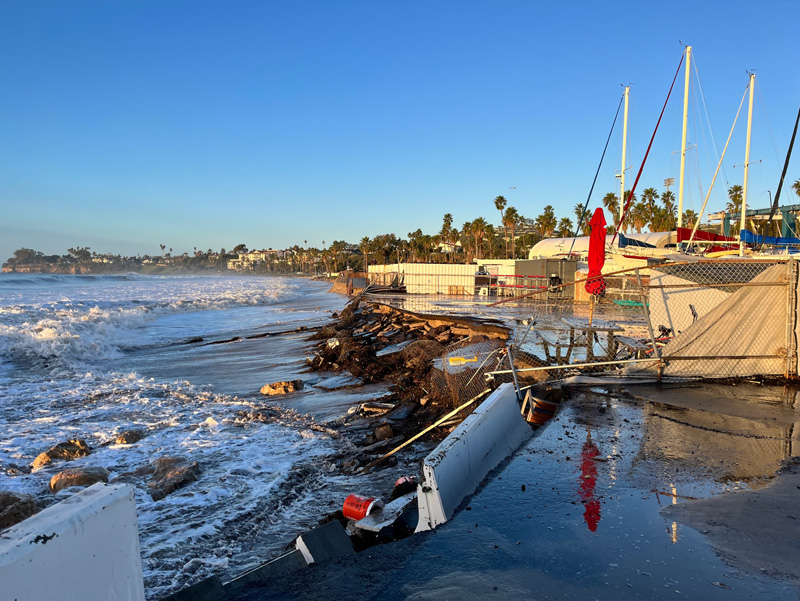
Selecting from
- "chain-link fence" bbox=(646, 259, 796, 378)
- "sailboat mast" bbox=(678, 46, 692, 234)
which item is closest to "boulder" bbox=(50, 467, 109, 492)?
"chain-link fence" bbox=(646, 259, 796, 378)

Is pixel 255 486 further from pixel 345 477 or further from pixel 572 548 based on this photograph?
pixel 572 548

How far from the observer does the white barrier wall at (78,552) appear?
2268mm

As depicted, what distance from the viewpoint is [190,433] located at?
9766 millimetres

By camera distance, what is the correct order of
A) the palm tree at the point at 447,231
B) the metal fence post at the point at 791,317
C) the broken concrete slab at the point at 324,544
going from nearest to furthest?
the broken concrete slab at the point at 324,544 < the metal fence post at the point at 791,317 < the palm tree at the point at 447,231

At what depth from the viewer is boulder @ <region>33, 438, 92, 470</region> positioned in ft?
26.7

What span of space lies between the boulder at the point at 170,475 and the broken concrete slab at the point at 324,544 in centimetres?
356

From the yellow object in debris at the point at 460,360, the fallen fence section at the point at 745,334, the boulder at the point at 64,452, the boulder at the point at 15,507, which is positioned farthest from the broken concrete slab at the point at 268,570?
the fallen fence section at the point at 745,334

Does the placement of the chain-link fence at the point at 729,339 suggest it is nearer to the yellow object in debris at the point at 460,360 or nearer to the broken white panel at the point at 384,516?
the yellow object in debris at the point at 460,360

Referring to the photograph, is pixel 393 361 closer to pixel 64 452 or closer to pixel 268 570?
pixel 64 452

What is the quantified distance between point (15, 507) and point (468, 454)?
5.36m

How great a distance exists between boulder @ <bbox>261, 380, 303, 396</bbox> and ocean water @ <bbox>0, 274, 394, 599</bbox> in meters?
0.32

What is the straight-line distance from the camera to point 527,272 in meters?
39.7

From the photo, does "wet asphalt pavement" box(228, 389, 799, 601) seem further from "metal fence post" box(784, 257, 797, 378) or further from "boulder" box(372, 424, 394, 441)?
"metal fence post" box(784, 257, 797, 378)

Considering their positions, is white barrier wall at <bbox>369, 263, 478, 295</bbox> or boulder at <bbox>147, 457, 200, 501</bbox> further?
white barrier wall at <bbox>369, 263, 478, 295</bbox>
